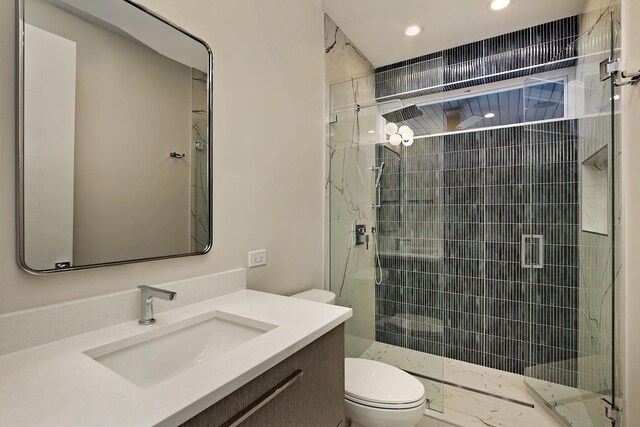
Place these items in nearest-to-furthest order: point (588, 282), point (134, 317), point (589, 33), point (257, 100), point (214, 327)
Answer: point (134, 317), point (214, 327), point (257, 100), point (589, 33), point (588, 282)

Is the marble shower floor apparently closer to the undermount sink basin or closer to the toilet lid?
the toilet lid

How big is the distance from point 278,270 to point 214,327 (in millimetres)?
642

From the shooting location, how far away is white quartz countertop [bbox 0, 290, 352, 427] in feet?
1.89

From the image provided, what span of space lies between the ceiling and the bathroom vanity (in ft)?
6.65

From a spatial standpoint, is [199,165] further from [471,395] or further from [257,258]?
[471,395]

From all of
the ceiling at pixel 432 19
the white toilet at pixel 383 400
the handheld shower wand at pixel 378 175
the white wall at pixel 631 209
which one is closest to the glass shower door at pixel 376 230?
the handheld shower wand at pixel 378 175

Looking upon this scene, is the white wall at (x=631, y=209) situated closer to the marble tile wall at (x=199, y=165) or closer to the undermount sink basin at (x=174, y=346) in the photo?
the undermount sink basin at (x=174, y=346)

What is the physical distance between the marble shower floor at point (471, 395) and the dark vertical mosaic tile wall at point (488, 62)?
188cm

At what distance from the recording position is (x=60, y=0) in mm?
953

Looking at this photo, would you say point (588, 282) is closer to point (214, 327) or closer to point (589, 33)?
point (589, 33)

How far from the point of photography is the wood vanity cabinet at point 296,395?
28.4 inches

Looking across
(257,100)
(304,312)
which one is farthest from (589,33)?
(304,312)

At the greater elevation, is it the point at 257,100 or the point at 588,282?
the point at 257,100

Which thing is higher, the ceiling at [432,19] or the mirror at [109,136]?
the ceiling at [432,19]
